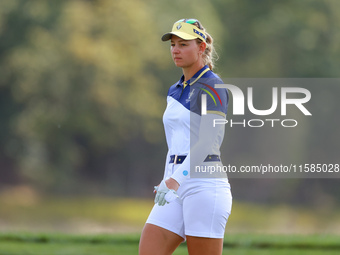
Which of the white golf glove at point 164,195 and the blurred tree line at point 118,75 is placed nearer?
the white golf glove at point 164,195

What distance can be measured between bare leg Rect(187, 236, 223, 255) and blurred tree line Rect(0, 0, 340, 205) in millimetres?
23956

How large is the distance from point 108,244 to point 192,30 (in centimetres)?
573

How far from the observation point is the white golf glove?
150 inches

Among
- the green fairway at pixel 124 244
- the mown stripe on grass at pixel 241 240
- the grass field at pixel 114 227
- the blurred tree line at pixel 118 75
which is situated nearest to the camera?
the green fairway at pixel 124 244

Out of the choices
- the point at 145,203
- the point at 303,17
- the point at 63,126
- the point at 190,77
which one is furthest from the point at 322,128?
the point at 190,77

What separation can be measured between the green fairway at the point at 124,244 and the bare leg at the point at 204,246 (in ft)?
14.7

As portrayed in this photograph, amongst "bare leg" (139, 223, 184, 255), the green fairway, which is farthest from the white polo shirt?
the green fairway

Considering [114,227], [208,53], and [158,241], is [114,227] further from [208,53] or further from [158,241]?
[208,53]

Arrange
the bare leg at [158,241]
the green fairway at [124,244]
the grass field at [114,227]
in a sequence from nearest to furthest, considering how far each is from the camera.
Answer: the bare leg at [158,241], the green fairway at [124,244], the grass field at [114,227]

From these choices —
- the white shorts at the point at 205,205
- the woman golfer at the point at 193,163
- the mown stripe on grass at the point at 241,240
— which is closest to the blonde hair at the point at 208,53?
the woman golfer at the point at 193,163

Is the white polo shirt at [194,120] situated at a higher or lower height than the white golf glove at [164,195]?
higher

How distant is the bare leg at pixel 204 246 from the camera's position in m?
3.88

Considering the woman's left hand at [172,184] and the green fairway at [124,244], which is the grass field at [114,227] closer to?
the green fairway at [124,244]

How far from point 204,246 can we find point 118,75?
25.3 meters
